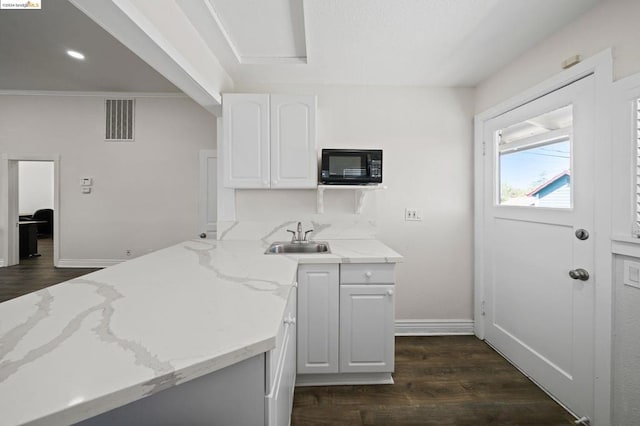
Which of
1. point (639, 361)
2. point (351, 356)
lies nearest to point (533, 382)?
point (639, 361)

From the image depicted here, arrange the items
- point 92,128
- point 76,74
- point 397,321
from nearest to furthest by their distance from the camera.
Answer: point 397,321 < point 76,74 < point 92,128

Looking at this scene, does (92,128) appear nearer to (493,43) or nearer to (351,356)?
(351,356)

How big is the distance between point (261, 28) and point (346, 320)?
207cm

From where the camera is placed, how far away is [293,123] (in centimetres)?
237

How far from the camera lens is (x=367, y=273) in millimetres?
1954

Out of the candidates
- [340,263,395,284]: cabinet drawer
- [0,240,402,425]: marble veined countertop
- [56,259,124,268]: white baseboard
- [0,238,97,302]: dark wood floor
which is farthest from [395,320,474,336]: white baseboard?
[0,238,97,302]: dark wood floor

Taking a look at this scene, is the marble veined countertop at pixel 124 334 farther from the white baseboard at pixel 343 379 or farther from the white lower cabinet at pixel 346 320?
the white baseboard at pixel 343 379

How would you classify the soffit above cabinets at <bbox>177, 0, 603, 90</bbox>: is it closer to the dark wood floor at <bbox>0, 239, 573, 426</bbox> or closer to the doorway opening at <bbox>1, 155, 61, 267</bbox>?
the dark wood floor at <bbox>0, 239, 573, 426</bbox>

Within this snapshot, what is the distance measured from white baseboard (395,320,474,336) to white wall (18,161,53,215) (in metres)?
10.6

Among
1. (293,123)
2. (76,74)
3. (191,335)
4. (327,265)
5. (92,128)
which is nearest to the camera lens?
(191,335)

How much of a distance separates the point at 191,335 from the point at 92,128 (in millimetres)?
4955

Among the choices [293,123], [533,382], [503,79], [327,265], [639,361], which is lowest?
[533,382]

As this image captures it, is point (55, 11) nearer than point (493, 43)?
No

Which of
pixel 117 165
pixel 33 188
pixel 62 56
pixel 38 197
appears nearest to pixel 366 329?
pixel 62 56
